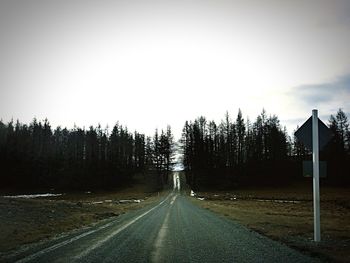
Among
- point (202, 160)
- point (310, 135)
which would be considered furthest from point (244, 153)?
point (310, 135)

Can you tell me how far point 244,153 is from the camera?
342 feet

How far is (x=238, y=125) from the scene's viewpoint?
10350 centimetres

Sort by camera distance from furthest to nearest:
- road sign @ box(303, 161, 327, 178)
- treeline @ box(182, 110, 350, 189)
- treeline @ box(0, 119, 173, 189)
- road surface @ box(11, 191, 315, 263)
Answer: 1. treeline @ box(0, 119, 173, 189)
2. treeline @ box(182, 110, 350, 189)
3. road sign @ box(303, 161, 327, 178)
4. road surface @ box(11, 191, 315, 263)

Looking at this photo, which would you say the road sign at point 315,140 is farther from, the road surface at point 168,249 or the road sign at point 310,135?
the road surface at point 168,249

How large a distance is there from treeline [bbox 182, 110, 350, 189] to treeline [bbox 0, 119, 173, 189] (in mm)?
12040

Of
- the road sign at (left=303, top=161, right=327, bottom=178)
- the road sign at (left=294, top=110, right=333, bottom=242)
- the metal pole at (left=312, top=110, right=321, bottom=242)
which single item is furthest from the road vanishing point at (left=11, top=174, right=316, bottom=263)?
the road sign at (left=303, top=161, right=327, bottom=178)

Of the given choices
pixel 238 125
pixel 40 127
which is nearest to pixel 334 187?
pixel 238 125

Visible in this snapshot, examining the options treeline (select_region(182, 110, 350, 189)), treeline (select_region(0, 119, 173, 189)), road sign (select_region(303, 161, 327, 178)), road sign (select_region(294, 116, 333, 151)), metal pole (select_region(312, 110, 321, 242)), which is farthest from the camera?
treeline (select_region(0, 119, 173, 189))

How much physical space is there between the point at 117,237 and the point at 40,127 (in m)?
129

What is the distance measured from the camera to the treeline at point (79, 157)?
97562mm

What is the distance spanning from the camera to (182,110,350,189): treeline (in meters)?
90.4

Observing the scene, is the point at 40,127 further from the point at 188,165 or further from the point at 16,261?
the point at 16,261

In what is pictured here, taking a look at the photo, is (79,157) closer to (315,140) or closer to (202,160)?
(202,160)

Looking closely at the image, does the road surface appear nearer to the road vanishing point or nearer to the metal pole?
the road vanishing point
